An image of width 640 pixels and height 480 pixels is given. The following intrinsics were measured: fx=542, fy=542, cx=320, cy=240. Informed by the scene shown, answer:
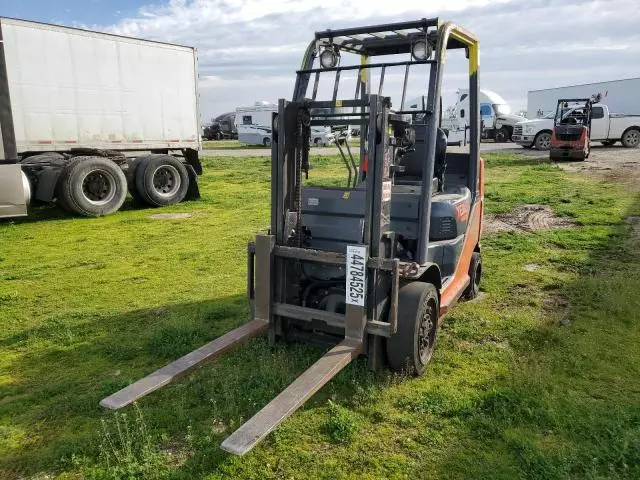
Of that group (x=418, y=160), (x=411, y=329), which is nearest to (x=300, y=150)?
(x=418, y=160)

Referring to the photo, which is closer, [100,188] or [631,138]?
[100,188]

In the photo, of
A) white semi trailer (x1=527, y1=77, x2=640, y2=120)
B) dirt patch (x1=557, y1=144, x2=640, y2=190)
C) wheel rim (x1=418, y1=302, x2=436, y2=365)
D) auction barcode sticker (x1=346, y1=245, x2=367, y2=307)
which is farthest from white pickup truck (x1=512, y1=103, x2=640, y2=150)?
auction barcode sticker (x1=346, y1=245, x2=367, y2=307)

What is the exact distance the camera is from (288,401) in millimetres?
3375

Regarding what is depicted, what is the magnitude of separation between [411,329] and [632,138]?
26.4m

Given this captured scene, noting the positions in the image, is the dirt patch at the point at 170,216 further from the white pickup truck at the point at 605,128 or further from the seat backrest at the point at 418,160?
the white pickup truck at the point at 605,128

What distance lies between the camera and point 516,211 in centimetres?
1155

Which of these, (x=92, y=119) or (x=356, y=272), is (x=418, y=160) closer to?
(x=356, y=272)

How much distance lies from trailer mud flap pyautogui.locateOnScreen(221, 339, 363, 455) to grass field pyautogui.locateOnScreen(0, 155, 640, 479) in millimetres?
357

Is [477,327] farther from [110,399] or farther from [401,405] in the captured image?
[110,399]

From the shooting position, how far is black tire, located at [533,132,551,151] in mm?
26516

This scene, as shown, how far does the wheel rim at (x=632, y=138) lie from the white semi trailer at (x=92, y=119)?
21.3 metres

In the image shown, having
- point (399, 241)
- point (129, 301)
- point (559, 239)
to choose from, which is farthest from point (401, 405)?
point (559, 239)

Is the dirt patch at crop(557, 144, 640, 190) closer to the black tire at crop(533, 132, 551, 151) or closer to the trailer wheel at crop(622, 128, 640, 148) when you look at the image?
the trailer wheel at crop(622, 128, 640, 148)

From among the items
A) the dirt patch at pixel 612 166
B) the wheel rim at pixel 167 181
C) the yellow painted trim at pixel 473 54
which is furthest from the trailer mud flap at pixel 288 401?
the dirt patch at pixel 612 166
